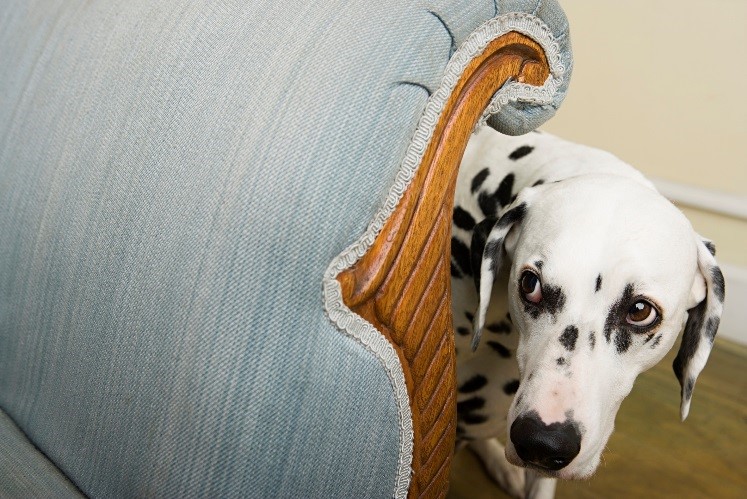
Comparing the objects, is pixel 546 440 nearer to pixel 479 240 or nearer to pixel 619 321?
pixel 619 321

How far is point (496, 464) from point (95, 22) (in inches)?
49.4

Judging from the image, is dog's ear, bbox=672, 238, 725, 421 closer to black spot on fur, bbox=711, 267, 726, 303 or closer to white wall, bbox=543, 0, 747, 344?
black spot on fur, bbox=711, 267, 726, 303

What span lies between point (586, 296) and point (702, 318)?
261mm

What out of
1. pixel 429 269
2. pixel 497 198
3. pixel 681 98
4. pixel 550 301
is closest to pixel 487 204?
pixel 497 198

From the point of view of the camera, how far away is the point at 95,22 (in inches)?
38.7

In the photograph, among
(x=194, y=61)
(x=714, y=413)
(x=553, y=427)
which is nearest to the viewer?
(x=194, y=61)

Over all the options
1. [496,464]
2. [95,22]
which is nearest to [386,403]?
[95,22]

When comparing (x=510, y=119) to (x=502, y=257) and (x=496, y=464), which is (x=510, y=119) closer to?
(x=502, y=257)

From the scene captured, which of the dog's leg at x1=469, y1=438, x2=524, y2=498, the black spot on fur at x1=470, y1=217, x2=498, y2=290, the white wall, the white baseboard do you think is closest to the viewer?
the black spot on fur at x1=470, y1=217, x2=498, y2=290

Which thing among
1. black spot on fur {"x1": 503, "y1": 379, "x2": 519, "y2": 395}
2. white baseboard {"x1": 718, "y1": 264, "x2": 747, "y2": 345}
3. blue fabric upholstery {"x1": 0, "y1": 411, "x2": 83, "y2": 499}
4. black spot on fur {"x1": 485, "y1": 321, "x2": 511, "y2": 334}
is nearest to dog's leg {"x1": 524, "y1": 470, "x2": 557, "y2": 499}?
black spot on fur {"x1": 503, "y1": 379, "x2": 519, "y2": 395}

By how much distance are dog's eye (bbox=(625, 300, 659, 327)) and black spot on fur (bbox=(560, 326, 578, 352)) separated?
0.09 metres

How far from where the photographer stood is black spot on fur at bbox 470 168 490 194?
4.53 ft

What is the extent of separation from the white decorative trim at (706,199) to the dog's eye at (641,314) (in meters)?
1.35

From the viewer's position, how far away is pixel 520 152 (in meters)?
1.38
